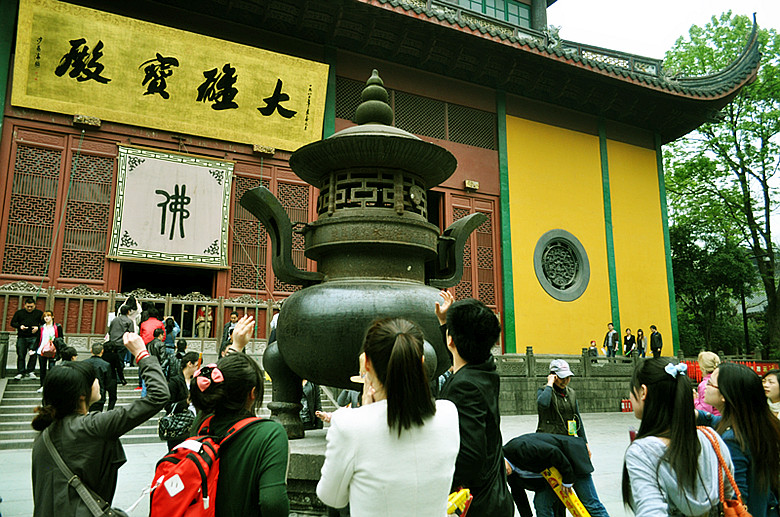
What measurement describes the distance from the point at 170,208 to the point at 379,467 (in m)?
10.1

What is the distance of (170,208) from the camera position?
10484mm

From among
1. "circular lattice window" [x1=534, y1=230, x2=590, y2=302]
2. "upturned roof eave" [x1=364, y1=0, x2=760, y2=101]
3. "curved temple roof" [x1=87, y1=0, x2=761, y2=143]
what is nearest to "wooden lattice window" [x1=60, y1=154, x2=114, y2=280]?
"curved temple roof" [x1=87, y1=0, x2=761, y2=143]

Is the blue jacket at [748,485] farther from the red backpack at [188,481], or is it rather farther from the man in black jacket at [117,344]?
the man in black jacket at [117,344]

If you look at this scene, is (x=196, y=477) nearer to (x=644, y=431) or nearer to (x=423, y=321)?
(x=644, y=431)

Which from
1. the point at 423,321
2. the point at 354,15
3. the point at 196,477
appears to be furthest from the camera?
the point at 354,15

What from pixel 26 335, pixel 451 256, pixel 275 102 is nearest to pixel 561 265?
pixel 275 102

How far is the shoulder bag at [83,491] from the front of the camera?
1938 millimetres

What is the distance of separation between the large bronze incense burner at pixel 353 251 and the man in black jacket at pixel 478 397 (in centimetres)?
134

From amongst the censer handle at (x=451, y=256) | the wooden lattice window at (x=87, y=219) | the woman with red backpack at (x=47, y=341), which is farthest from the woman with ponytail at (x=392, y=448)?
the wooden lattice window at (x=87, y=219)

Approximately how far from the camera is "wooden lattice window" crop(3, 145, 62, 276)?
945 centimetres

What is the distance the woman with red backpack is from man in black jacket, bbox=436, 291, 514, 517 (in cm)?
799

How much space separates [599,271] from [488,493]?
543 inches

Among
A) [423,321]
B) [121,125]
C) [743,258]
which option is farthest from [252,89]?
[743,258]

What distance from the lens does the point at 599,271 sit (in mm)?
14562
